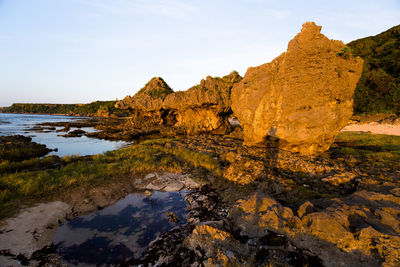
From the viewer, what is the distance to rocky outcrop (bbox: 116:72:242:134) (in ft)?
105

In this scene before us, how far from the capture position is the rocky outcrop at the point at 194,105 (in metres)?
31.9

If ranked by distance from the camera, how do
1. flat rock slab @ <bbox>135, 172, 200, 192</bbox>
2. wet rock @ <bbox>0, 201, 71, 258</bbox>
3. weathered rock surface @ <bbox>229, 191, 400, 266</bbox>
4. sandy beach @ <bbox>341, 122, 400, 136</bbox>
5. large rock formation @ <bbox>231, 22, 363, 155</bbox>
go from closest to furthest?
weathered rock surface @ <bbox>229, 191, 400, 266</bbox> < wet rock @ <bbox>0, 201, 71, 258</bbox> < flat rock slab @ <bbox>135, 172, 200, 192</bbox> < large rock formation @ <bbox>231, 22, 363, 155</bbox> < sandy beach @ <bbox>341, 122, 400, 136</bbox>

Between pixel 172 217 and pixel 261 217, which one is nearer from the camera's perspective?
pixel 261 217

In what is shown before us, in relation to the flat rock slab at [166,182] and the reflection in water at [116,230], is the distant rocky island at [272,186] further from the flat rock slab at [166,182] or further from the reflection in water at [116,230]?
the reflection in water at [116,230]

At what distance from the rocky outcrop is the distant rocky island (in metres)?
12.2

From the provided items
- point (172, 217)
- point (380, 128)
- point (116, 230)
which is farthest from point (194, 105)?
point (380, 128)

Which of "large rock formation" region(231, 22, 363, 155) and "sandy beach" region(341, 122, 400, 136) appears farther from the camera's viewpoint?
"sandy beach" region(341, 122, 400, 136)

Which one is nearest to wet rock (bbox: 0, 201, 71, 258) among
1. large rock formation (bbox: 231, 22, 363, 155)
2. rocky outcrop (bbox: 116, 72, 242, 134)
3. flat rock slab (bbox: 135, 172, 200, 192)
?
flat rock slab (bbox: 135, 172, 200, 192)

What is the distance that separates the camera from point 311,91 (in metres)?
13.6

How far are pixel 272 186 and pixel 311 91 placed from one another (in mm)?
9600

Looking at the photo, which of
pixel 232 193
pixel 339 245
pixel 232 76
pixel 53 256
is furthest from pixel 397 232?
pixel 232 76

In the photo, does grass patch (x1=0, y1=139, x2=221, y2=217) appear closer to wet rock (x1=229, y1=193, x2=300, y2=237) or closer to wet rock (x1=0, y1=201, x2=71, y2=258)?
wet rock (x1=0, y1=201, x2=71, y2=258)

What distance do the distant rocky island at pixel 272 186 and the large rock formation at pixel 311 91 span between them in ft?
0.28

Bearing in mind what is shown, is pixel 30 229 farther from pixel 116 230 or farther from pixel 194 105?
pixel 194 105
